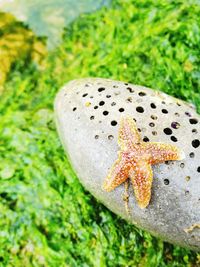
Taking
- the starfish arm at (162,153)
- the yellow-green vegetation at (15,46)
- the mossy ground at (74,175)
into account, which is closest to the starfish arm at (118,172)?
→ the starfish arm at (162,153)

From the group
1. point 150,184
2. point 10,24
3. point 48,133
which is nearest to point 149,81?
point 48,133

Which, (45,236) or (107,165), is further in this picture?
(45,236)

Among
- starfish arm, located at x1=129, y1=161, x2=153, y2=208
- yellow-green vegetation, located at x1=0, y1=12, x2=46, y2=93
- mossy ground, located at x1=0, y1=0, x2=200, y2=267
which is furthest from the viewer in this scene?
yellow-green vegetation, located at x1=0, y1=12, x2=46, y2=93

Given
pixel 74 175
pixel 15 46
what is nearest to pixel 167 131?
pixel 74 175

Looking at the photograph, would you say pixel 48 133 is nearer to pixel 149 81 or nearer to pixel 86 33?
pixel 149 81

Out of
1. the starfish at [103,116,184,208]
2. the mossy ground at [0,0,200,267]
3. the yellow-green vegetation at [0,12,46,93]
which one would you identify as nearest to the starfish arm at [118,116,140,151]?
the starfish at [103,116,184,208]

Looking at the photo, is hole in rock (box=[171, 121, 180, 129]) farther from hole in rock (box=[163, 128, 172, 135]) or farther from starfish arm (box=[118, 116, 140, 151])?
starfish arm (box=[118, 116, 140, 151])
